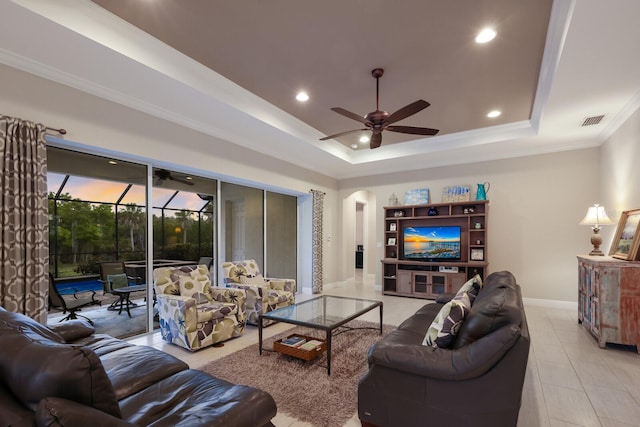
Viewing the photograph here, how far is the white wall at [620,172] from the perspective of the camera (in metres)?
3.87

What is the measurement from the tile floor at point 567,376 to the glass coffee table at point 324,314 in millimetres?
608

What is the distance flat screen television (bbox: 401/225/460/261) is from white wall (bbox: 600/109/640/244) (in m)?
2.29

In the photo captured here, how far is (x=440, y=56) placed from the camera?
3361 mm

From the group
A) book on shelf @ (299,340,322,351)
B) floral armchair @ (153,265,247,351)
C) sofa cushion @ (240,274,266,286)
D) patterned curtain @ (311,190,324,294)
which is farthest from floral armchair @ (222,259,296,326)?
patterned curtain @ (311,190,324,294)

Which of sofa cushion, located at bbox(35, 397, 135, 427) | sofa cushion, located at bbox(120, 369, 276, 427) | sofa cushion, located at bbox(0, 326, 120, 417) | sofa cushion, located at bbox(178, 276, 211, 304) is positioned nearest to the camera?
sofa cushion, located at bbox(35, 397, 135, 427)

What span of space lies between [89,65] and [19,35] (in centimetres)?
52

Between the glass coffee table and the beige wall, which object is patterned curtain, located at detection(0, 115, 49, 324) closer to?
the beige wall

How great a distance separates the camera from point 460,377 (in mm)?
1771

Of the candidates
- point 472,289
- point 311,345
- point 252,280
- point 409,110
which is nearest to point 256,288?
point 252,280

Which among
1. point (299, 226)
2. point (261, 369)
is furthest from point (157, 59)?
point (299, 226)

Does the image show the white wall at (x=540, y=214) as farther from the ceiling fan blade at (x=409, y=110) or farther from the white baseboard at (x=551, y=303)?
the ceiling fan blade at (x=409, y=110)

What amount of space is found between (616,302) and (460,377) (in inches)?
122

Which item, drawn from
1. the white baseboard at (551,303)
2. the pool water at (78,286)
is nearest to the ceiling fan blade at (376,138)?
the pool water at (78,286)

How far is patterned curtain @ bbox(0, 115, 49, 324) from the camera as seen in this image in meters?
2.78
